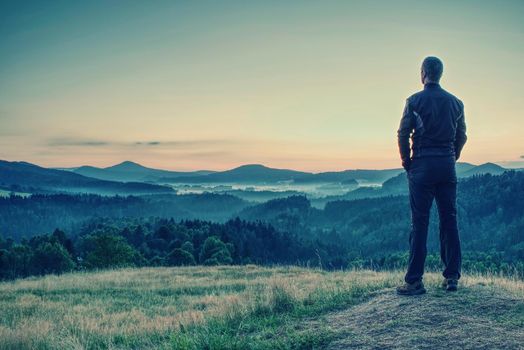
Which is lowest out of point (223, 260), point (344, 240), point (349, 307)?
point (344, 240)

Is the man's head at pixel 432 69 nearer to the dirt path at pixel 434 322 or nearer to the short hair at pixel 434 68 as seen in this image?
the short hair at pixel 434 68

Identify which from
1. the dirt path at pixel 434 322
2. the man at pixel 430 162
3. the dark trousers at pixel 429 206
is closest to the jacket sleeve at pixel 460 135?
the man at pixel 430 162

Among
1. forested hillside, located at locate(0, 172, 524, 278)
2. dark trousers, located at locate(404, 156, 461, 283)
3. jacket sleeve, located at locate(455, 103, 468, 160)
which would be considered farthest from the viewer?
forested hillside, located at locate(0, 172, 524, 278)

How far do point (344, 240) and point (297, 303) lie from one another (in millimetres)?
180694

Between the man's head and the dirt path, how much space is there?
3465 mm

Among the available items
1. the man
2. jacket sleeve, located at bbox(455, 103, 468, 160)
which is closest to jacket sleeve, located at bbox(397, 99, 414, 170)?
the man

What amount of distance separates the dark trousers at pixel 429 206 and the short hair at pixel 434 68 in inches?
52.6

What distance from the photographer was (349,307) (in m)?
7.93

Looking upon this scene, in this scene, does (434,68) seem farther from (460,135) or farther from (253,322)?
(253,322)

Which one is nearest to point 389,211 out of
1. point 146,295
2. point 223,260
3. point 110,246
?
point 223,260

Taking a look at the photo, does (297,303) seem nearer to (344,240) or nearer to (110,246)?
(110,246)

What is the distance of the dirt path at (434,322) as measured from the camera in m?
5.48

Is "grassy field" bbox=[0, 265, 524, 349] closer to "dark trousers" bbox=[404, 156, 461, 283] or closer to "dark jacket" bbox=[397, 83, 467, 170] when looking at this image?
"dark trousers" bbox=[404, 156, 461, 283]

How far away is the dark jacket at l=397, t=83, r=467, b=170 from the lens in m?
7.39
